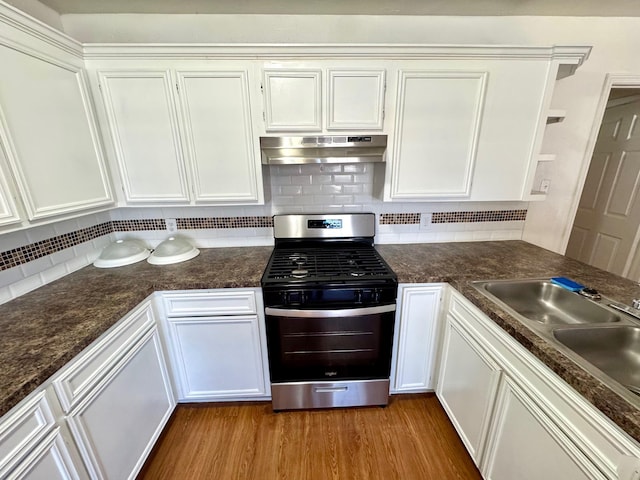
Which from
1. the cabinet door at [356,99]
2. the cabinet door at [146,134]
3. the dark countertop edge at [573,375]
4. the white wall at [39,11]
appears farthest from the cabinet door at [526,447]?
the white wall at [39,11]

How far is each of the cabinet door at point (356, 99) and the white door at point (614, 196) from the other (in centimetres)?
251

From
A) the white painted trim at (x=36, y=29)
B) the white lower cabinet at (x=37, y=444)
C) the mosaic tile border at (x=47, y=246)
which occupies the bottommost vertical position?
the white lower cabinet at (x=37, y=444)

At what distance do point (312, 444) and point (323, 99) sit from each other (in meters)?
2.04

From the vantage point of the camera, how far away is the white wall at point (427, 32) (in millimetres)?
1697

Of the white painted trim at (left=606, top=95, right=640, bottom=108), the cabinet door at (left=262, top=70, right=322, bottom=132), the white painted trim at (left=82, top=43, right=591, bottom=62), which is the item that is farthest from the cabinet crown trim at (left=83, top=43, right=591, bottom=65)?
the white painted trim at (left=606, top=95, right=640, bottom=108)

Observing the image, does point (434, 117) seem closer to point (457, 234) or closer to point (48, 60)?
point (457, 234)

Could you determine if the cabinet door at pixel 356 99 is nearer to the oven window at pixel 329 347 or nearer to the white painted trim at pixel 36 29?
the oven window at pixel 329 347

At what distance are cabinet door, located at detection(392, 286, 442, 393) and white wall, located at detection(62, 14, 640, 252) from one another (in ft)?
4.61

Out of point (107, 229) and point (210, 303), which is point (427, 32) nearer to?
point (210, 303)

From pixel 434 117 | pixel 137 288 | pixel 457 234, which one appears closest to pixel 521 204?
pixel 457 234

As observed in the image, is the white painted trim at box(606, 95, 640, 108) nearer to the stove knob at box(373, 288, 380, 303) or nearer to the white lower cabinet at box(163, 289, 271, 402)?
the stove knob at box(373, 288, 380, 303)

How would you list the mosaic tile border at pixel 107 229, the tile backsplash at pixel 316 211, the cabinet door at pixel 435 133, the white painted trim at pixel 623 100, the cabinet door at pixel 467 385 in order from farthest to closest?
the white painted trim at pixel 623 100, the tile backsplash at pixel 316 211, the cabinet door at pixel 435 133, the mosaic tile border at pixel 107 229, the cabinet door at pixel 467 385

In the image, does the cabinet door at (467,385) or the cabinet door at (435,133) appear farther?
the cabinet door at (435,133)

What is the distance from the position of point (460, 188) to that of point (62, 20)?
9.24 feet
